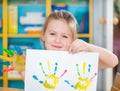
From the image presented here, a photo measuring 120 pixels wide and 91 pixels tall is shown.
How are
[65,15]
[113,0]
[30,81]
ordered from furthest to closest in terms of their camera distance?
[113,0], [65,15], [30,81]

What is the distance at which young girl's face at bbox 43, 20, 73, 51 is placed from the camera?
0.97 m

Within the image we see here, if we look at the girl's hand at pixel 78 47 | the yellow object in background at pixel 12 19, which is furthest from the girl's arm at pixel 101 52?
the yellow object in background at pixel 12 19

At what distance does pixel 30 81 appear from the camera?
75 cm

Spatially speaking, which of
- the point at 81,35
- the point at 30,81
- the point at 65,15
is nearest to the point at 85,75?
the point at 30,81

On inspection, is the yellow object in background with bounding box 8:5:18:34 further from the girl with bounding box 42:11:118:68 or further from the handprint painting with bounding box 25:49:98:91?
the handprint painting with bounding box 25:49:98:91

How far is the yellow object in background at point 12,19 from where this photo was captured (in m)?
2.21

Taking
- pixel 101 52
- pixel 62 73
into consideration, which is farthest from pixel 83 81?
pixel 101 52

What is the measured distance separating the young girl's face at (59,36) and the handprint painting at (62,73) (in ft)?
0.70

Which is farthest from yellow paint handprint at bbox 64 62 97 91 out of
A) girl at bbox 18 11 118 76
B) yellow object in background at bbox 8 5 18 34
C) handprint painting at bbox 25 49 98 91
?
yellow object in background at bbox 8 5 18 34

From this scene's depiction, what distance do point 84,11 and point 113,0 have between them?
10.7 inches

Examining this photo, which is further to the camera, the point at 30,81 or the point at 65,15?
the point at 65,15

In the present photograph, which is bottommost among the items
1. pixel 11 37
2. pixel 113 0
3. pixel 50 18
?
pixel 11 37

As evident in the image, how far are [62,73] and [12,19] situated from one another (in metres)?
1.56

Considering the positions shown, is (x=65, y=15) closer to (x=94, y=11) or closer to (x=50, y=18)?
(x=50, y=18)
